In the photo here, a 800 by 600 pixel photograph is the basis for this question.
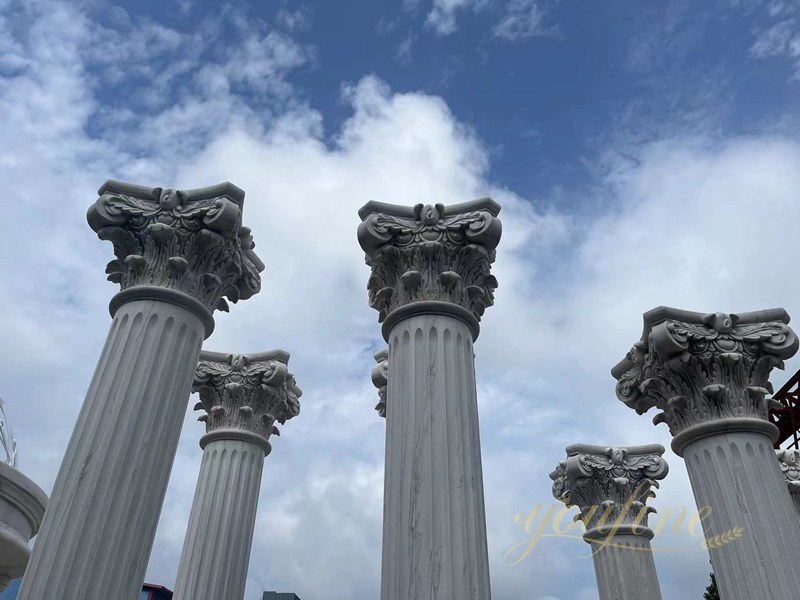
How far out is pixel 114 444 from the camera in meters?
10.7

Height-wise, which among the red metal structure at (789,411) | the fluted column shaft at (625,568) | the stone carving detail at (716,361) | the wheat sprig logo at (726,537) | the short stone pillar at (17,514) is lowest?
the short stone pillar at (17,514)

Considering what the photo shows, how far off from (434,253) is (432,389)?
304 centimetres

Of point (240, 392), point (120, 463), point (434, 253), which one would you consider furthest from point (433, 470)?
point (240, 392)

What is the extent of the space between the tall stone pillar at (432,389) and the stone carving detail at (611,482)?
1245 cm

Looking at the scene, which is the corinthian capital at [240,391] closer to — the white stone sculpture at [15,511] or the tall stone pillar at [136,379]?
the tall stone pillar at [136,379]

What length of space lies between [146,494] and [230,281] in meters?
4.96

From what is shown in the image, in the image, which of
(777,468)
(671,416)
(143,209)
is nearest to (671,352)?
(671,416)

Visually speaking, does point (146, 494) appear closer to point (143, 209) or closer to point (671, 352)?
point (143, 209)

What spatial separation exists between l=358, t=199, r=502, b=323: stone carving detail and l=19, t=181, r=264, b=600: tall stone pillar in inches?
121

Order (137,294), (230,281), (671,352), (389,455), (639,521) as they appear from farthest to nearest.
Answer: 1. (639,521)
2. (671,352)
3. (230,281)
4. (137,294)
5. (389,455)

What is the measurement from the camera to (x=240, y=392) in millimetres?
19078

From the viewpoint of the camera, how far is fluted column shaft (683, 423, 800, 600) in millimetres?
13820

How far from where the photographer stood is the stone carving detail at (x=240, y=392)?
1897cm

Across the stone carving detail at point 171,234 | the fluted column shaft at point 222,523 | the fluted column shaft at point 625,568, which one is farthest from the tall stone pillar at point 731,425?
the fluted column shaft at point 222,523
